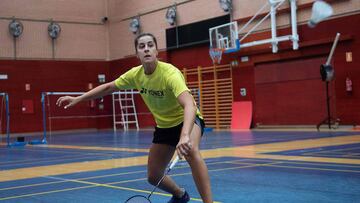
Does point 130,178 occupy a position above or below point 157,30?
below

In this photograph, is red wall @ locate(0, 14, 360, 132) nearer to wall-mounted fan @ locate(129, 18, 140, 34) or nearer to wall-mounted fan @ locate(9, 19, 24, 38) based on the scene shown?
wall-mounted fan @ locate(9, 19, 24, 38)

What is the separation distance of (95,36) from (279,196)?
2627 centimetres

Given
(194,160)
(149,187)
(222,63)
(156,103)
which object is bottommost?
(149,187)

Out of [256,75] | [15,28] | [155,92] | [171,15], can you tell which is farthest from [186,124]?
[15,28]

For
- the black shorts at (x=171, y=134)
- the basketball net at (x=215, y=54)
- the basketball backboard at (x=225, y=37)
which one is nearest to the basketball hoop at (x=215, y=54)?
the basketball net at (x=215, y=54)

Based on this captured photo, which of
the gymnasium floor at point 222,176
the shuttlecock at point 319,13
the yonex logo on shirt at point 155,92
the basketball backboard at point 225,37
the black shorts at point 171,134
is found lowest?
the gymnasium floor at point 222,176

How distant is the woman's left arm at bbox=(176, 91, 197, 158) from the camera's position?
385cm

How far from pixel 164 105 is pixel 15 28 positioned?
80.1 feet

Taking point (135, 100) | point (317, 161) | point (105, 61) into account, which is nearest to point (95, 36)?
point (105, 61)

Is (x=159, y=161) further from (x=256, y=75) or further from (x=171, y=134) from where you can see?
(x=256, y=75)

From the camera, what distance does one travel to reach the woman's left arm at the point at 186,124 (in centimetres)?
385

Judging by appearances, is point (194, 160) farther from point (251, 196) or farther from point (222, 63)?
point (222, 63)

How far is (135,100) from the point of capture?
30.4 m

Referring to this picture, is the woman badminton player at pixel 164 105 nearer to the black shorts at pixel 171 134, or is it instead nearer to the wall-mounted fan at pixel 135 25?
the black shorts at pixel 171 134
